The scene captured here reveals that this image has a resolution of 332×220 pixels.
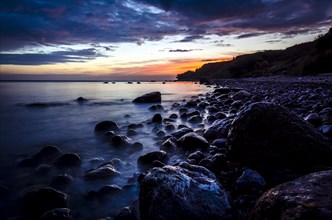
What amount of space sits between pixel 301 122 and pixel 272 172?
957mm

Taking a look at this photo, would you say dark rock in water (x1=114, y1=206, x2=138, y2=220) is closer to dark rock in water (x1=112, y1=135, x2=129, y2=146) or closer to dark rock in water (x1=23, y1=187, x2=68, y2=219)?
dark rock in water (x1=23, y1=187, x2=68, y2=219)

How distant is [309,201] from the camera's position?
5.74 feet

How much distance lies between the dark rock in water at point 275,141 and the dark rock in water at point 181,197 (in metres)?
1.33

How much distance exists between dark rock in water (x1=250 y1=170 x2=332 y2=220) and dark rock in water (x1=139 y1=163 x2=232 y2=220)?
40cm

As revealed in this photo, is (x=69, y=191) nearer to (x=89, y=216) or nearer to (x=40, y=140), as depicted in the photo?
(x=89, y=216)

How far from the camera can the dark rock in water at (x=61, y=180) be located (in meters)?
3.78

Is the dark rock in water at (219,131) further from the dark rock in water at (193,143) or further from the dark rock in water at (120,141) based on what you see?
the dark rock in water at (120,141)

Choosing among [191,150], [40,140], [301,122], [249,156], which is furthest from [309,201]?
[40,140]

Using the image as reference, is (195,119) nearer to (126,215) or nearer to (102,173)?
(102,173)

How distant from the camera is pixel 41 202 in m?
3.07

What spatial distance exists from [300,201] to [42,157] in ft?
15.6

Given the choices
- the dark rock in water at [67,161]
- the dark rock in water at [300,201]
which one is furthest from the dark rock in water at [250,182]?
the dark rock in water at [67,161]

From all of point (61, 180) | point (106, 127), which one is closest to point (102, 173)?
point (61, 180)

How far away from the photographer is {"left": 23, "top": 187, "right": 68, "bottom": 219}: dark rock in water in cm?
299
